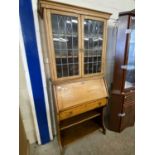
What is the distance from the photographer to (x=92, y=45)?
5.28ft

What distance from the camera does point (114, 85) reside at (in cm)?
185

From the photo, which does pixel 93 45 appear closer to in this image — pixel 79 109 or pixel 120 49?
pixel 120 49

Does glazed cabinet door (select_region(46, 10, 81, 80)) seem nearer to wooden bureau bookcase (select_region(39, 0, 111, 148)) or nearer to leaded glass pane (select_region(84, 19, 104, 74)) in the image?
wooden bureau bookcase (select_region(39, 0, 111, 148))

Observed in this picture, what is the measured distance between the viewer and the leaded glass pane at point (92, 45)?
1.51 meters

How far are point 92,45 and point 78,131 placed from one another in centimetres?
151

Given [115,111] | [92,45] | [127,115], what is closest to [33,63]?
[92,45]

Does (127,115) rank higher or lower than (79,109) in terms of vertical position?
lower

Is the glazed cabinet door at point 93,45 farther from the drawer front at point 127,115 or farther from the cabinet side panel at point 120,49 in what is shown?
the drawer front at point 127,115

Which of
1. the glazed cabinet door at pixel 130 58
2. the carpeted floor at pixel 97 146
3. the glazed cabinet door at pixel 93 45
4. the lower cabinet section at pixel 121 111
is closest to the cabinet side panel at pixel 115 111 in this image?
the lower cabinet section at pixel 121 111

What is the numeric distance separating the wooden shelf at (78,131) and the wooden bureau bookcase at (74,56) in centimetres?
4

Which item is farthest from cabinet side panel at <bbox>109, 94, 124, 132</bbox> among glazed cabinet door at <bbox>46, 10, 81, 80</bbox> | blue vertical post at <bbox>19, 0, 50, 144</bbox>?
blue vertical post at <bbox>19, 0, 50, 144</bbox>

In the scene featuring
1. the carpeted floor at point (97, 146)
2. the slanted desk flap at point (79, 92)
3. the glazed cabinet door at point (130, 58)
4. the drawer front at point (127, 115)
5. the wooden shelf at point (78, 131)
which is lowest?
the carpeted floor at point (97, 146)
